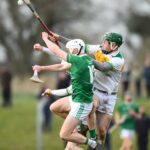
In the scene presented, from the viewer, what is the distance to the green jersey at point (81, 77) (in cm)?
1541

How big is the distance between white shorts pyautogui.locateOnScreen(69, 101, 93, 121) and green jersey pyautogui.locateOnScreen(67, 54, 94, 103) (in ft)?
0.27

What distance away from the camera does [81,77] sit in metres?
15.6

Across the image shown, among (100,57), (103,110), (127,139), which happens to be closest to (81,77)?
(100,57)

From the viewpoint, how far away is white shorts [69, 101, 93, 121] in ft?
52.0

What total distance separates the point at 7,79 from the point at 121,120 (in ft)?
34.0

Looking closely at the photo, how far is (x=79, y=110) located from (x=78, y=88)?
0.47 metres

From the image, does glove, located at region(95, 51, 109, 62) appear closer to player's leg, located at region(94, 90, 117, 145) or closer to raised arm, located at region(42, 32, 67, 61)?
player's leg, located at region(94, 90, 117, 145)

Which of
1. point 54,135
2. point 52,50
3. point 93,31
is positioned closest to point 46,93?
point 52,50

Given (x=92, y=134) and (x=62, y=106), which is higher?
(x=62, y=106)

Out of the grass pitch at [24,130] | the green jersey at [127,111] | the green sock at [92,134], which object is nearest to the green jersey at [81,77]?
the green sock at [92,134]

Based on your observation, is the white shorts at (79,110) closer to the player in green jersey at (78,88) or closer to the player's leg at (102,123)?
the player in green jersey at (78,88)

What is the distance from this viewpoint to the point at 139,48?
54875 mm

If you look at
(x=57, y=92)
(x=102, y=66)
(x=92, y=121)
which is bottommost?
(x=92, y=121)

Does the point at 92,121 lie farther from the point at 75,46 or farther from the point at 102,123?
the point at 75,46
